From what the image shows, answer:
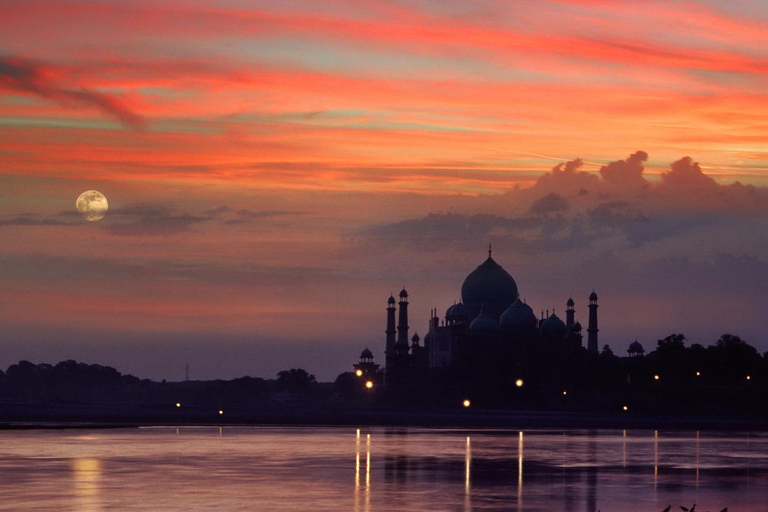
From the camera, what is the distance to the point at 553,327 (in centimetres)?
18362

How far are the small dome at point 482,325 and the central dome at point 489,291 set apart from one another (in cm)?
841

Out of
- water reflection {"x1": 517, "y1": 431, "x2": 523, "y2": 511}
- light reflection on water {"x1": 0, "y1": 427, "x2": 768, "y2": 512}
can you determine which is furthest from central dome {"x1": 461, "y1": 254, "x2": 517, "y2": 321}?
water reflection {"x1": 517, "y1": 431, "x2": 523, "y2": 511}

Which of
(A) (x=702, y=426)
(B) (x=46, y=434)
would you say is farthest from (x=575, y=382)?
(B) (x=46, y=434)

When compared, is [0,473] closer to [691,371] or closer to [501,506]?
[501,506]

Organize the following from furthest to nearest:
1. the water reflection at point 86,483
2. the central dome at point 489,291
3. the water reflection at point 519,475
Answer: the central dome at point 489,291 → the water reflection at point 519,475 → the water reflection at point 86,483

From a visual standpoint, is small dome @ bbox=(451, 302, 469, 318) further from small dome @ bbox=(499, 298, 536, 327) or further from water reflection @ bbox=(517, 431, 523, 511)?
water reflection @ bbox=(517, 431, 523, 511)

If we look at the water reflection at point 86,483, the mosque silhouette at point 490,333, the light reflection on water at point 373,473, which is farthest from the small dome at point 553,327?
the water reflection at point 86,483

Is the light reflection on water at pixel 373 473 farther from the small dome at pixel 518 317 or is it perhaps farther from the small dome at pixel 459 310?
the small dome at pixel 459 310

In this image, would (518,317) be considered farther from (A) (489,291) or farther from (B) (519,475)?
(B) (519,475)

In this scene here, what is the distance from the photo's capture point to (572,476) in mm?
45969

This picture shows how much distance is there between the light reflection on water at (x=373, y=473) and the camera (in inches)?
1447

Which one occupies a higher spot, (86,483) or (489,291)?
(489,291)

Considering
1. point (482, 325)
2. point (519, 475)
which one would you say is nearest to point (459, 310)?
point (482, 325)

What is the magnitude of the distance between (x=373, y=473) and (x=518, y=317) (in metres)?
137
